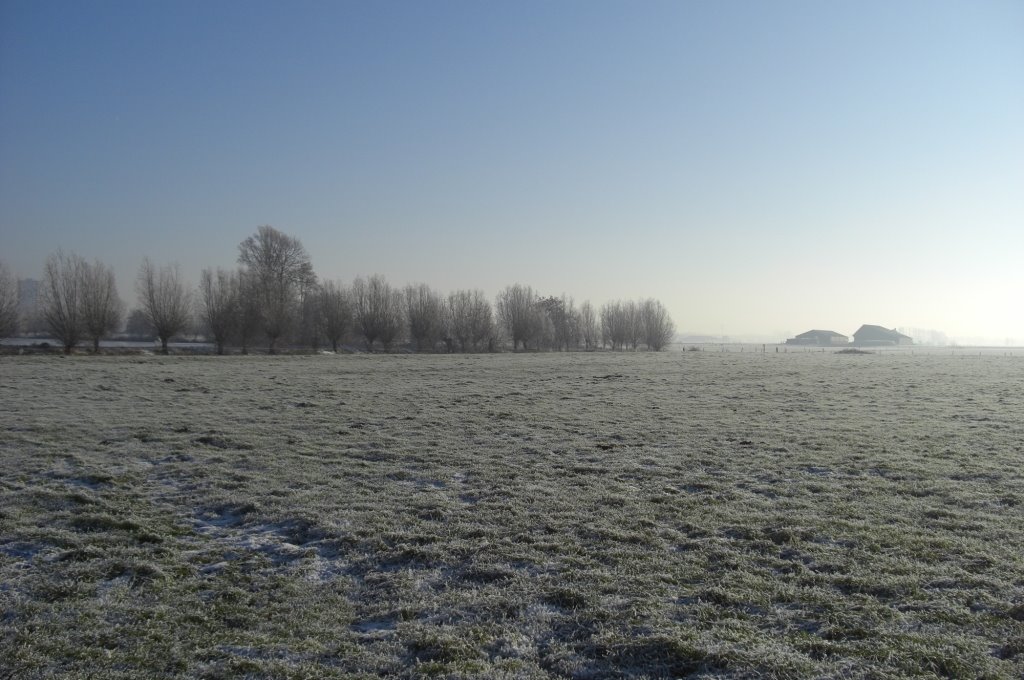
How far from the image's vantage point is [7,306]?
170ft

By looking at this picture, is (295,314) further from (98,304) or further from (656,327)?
(656,327)

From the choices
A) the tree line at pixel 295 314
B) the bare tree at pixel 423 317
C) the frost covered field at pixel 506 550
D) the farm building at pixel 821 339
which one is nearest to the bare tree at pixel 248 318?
the tree line at pixel 295 314

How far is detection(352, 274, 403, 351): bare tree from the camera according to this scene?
7931 cm

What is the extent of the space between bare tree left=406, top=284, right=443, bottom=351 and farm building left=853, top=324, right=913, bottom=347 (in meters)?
151

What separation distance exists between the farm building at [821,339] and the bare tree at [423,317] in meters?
136

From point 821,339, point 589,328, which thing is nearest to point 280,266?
point 589,328

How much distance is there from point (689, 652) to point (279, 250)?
84850 millimetres

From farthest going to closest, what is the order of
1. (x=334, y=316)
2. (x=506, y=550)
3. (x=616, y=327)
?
(x=616, y=327), (x=334, y=316), (x=506, y=550)

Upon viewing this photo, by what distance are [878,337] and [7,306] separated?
216 metres

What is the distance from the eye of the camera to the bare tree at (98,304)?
55.4 meters

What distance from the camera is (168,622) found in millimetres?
5062

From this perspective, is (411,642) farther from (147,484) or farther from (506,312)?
(506,312)

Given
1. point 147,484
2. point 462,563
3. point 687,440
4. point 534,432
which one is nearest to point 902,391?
point 687,440

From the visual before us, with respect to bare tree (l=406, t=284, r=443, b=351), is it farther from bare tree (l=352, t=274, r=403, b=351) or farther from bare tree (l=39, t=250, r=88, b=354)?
bare tree (l=39, t=250, r=88, b=354)
